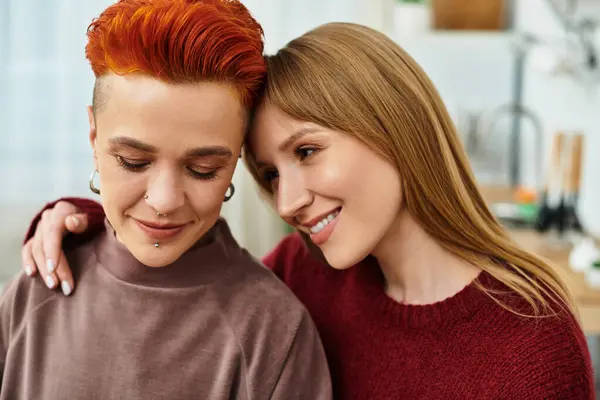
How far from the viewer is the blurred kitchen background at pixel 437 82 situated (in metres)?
2.65

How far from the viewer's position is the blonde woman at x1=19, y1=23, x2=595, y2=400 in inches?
42.1

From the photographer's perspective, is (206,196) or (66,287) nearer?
(206,196)

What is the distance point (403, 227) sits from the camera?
1205mm

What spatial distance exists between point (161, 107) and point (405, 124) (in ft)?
1.34

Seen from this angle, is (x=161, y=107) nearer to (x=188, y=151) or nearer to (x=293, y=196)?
(x=188, y=151)

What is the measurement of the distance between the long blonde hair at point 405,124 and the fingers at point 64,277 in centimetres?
36

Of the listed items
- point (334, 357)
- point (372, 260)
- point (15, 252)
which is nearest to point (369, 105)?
point (372, 260)

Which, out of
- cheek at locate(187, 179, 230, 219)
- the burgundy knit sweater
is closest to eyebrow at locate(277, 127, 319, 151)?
cheek at locate(187, 179, 230, 219)

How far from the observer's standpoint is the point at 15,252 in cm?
278

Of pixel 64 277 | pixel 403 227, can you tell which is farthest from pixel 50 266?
pixel 403 227

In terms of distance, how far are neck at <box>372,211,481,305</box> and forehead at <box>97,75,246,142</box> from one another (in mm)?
410

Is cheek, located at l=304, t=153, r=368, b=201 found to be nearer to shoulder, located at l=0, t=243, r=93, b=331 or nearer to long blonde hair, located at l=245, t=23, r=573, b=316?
long blonde hair, located at l=245, t=23, r=573, b=316

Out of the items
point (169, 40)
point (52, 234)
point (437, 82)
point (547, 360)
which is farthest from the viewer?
point (437, 82)

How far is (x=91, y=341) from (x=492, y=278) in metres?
0.68
